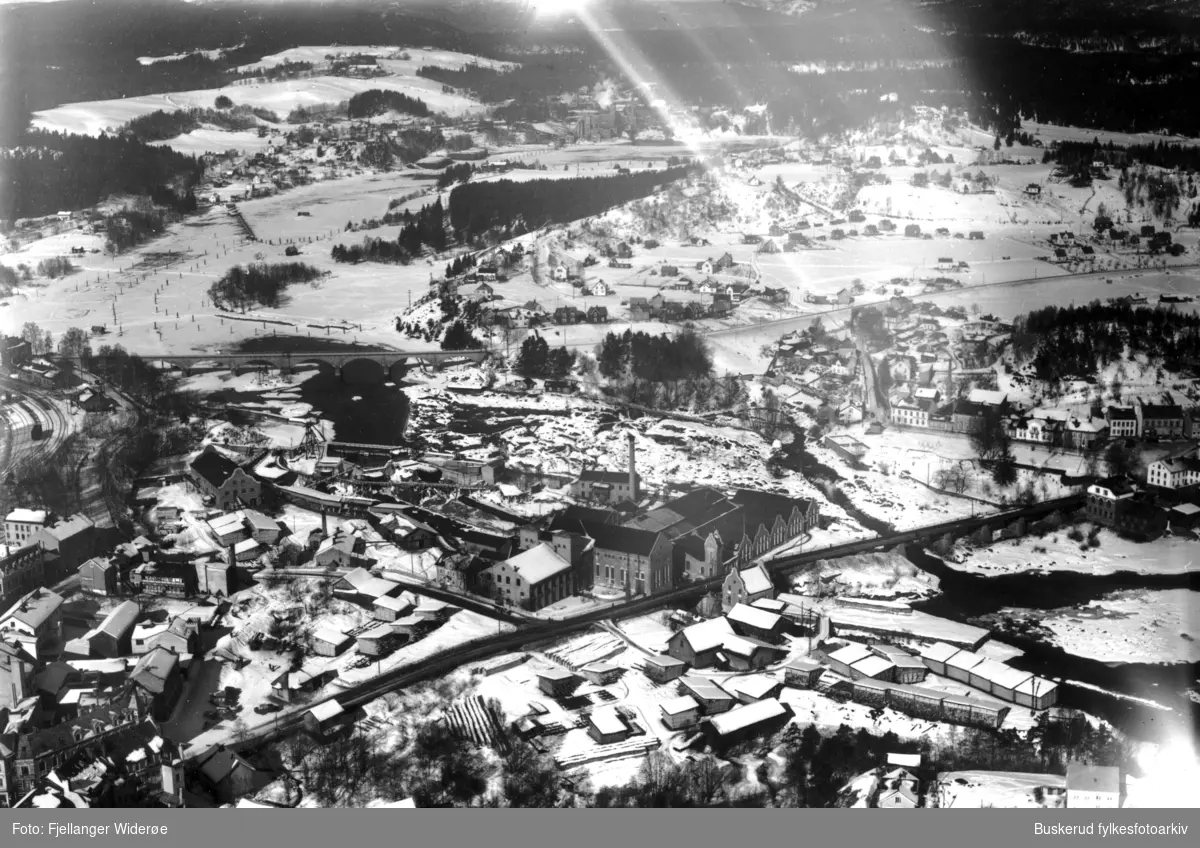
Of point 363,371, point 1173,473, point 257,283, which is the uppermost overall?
point 257,283

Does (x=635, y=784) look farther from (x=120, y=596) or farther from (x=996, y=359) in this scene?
(x=996, y=359)

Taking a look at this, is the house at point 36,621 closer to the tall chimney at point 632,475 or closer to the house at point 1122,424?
the tall chimney at point 632,475

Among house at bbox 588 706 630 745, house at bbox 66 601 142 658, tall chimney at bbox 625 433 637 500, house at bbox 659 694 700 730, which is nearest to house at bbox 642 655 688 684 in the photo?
house at bbox 659 694 700 730

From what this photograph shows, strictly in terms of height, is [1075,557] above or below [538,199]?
below

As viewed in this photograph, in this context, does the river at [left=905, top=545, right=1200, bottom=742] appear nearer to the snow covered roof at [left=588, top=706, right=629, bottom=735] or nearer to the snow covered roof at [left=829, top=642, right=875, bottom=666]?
the snow covered roof at [left=829, top=642, right=875, bottom=666]

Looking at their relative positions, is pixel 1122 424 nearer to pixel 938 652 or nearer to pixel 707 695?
pixel 938 652

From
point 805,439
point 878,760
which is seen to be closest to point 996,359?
point 805,439

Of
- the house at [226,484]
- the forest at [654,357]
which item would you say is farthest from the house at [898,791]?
the forest at [654,357]

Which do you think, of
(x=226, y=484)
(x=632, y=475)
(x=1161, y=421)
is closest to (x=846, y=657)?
(x=632, y=475)
